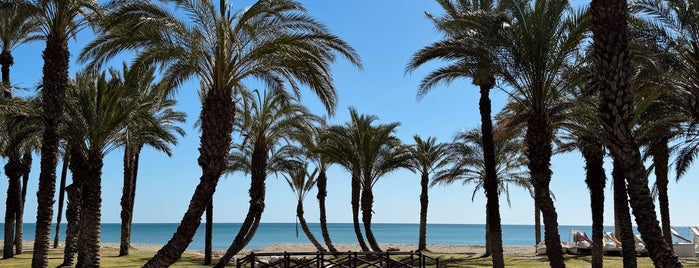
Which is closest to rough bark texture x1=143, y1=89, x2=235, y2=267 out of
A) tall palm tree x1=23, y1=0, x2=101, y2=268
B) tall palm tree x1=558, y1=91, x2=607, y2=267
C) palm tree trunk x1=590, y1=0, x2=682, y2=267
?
tall palm tree x1=23, y1=0, x2=101, y2=268

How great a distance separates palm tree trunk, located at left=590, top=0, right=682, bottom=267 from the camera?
9664 mm

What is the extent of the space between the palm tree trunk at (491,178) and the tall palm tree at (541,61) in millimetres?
4332

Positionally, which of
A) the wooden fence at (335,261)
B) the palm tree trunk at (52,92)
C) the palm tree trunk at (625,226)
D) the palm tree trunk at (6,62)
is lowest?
the wooden fence at (335,261)

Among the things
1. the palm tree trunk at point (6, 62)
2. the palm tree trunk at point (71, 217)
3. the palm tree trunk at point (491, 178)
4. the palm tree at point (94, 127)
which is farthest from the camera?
the palm tree trunk at point (6, 62)

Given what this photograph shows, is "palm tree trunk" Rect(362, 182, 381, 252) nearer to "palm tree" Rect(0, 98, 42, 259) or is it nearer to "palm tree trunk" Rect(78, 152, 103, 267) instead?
"palm tree trunk" Rect(78, 152, 103, 267)

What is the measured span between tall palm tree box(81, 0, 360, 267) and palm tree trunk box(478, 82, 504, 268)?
743cm

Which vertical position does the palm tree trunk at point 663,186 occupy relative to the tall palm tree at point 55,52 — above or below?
below

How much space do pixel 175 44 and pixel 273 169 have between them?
17404mm

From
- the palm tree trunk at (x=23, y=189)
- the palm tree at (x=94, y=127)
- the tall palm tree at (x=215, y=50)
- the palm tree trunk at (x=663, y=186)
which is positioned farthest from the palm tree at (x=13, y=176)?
the palm tree trunk at (x=663, y=186)

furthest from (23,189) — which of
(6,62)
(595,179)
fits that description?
(595,179)

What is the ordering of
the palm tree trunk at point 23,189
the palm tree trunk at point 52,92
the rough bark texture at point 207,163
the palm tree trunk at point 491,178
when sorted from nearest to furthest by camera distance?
the rough bark texture at point 207,163 → the palm tree trunk at point 52,92 → the palm tree trunk at point 491,178 → the palm tree trunk at point 23,189

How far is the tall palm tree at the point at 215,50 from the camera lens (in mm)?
12906

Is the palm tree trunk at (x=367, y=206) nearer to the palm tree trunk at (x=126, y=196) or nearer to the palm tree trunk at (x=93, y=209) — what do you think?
the palm tree trunk at (x=126, y=196)

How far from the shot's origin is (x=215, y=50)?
13227 mm
